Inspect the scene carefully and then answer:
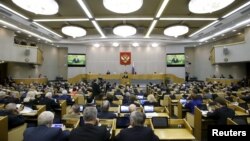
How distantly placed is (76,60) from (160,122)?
22.6 metres

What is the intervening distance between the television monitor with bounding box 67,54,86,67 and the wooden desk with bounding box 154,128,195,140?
2280 centimetres

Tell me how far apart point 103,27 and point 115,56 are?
9.04 m

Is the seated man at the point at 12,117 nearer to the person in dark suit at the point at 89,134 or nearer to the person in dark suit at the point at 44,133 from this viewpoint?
the person in dark suit at the point at 44,133

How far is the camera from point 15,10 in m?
13.2

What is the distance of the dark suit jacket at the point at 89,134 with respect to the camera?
10.6 feet

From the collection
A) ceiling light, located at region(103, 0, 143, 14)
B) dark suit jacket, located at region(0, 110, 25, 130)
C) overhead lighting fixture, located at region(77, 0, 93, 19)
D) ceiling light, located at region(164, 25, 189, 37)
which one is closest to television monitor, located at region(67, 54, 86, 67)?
ceiling light, located at region(164, 25, 189, 37)

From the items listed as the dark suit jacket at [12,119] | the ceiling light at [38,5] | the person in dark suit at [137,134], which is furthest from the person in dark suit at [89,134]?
the ceiling light at [38,5]

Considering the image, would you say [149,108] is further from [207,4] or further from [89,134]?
[207,4]

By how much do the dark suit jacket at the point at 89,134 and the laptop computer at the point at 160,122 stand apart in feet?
7.58

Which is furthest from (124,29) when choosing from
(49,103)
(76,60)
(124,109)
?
(76,60)

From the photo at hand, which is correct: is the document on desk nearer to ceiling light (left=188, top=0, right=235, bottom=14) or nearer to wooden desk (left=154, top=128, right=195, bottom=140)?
wooden desk (left=154, top=128, right=195, bottom=140)

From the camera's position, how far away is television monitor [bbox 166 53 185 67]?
26.4 m

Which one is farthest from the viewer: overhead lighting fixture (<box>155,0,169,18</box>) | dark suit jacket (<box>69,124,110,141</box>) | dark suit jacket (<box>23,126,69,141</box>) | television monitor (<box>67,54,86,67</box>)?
television monitor (<box>67,54,86,67</box>)

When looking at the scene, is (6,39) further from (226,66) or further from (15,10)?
(226,66)
